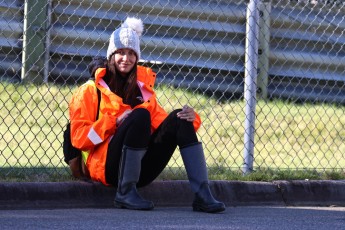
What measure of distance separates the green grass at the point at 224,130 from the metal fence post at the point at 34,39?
0.19 m

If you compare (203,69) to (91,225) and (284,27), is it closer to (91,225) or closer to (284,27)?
(284,27)

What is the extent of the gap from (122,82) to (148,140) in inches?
16.3

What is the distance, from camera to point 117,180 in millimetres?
6113

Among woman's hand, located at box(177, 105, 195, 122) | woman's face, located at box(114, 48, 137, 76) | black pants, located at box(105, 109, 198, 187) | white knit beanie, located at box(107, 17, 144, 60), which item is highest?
white knit beanie, located at box(107, 17, 144, 60)

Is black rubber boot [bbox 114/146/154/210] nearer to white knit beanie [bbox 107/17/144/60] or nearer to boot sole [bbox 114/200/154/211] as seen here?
boot sole [bbox 114/200/154/211]

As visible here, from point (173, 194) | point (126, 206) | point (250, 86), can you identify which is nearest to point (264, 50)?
point (250, 86)

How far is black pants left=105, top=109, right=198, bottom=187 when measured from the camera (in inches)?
233

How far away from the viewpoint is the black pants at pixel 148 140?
5.92 metres

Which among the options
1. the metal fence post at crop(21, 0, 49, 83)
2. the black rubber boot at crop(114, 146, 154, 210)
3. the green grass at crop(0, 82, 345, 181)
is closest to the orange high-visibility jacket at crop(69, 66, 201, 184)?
the black rubber boot at crop(114, 146, 154, 210)

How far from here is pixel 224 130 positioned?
864 centimetres

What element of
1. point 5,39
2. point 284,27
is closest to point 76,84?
point 5,39

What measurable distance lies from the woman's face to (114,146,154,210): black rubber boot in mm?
510

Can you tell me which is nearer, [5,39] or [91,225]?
[91,225]

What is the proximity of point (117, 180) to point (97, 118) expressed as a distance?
0.37m
